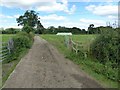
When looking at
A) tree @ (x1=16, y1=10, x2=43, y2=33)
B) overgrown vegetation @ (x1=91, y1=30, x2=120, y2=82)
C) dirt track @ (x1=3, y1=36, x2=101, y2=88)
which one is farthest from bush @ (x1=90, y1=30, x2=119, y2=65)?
tree @ (x1=16, y1=10, x2=43, y2=33)

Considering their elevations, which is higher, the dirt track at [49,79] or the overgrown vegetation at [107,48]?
the overgrown vegetation at [107,48]

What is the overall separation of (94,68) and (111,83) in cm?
269

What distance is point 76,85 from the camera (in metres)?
8.02

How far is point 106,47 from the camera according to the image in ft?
43.7

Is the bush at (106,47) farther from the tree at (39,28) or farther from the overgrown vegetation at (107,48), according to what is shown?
the tree at (39,28)

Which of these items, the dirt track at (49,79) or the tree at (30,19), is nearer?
the dirt track at (49,79)

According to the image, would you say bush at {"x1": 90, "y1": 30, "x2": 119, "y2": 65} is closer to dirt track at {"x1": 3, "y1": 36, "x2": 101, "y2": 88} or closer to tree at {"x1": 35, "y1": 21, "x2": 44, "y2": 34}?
dirt track at {"x1": 3, "y1": 36, "x2": 101, "y2": 88}

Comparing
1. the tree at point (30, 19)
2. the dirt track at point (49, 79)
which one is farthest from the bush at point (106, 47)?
the tree at point (30, 19)

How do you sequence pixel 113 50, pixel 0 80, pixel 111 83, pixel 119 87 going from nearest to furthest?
pixel 119 87 → pixel 111 83 → pixel 0 80 → pixel 113 50

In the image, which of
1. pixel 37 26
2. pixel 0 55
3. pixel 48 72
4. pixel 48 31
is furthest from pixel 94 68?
pixel 48 31

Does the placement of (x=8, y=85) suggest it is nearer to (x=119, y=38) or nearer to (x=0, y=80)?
(x=0, y=80)

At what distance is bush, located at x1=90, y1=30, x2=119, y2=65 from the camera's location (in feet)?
42.6

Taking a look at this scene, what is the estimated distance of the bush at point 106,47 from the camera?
12984 mm

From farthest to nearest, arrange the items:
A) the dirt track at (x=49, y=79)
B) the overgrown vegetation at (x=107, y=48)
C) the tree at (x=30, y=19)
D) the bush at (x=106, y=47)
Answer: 1. the tree at (x=30, y=19)
2. the bush at (x=106, y=47)
3. the overgrown vegetation at (x=107, y=48)
4. the dirt track at (x=49, y=79)
